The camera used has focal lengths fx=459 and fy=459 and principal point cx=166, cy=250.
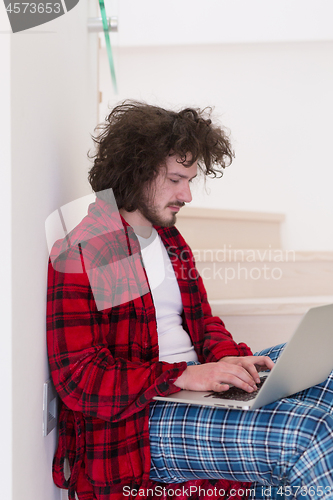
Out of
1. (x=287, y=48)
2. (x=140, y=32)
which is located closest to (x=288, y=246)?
(x=287, y=48)

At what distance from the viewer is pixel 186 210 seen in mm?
2230

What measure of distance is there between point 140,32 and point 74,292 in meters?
2.49

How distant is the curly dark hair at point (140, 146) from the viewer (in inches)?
50.2

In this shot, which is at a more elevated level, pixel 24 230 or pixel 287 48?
pixel 287 48

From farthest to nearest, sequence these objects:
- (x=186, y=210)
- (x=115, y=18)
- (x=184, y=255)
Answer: (x=186, y=210) < (x=115, y=18) < (x=184, y=255)

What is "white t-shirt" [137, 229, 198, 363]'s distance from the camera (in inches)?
46.3

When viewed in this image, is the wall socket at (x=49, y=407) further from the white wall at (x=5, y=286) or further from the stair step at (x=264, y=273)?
the stair step at (x=264, y=273)

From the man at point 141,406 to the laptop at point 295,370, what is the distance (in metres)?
0.03

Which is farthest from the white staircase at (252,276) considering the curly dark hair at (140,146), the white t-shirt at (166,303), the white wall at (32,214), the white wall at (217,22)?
the white wall at (217,22)

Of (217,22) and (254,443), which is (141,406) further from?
(217,22)

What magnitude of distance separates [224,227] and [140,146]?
1.11 metres

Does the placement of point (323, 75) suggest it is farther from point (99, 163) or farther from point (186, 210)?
point (99, 163)

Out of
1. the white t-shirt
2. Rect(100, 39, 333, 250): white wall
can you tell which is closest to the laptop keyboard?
the white t-shirt

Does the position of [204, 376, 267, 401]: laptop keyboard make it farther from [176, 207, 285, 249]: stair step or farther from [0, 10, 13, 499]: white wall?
[176, 207, 285, 249]: stair step
